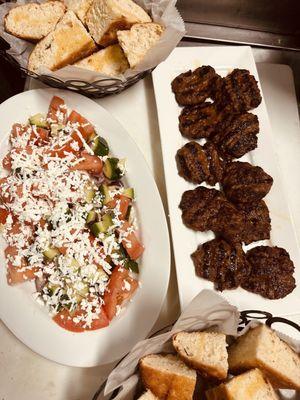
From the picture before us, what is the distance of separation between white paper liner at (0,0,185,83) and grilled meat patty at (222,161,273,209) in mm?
625

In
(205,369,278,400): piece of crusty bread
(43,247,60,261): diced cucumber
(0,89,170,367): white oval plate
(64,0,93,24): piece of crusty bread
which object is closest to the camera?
(205,369,278,400): piece of crusty bread

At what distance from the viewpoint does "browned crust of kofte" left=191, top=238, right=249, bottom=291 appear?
1849 millimetres

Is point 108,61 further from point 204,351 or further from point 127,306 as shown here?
point 204,351

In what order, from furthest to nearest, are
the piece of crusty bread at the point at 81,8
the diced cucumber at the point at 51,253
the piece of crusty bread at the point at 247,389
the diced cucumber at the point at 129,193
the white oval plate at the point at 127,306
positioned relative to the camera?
the piece of crusty bread at the point at 81,8 < the diced cucumber at the point at 129,193 < the diced cucumber at the point at 51,253 < the white oval plate at the point at 127,306 < the piece of crusty bread at the point at 247,389

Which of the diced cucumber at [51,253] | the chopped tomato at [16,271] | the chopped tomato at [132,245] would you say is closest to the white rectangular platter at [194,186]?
the chopped tomato at [132,245]

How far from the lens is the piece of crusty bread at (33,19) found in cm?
199

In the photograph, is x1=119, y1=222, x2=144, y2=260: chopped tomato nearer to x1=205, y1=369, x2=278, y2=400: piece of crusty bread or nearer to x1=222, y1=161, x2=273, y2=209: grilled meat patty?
x1=222, y1=161, x2=273, y2=209: grilled meat patty

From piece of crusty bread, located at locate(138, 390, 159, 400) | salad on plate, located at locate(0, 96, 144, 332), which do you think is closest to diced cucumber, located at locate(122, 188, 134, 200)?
salad on plate, located at locate(0, 96, 144, 332)

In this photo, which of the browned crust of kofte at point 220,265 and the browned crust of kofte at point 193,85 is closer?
the browned crust of kofte at point 220,265

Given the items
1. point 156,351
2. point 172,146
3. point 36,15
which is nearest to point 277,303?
point 156,351

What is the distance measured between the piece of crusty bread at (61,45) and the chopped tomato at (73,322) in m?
1.07

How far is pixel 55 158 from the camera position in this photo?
1.95 m

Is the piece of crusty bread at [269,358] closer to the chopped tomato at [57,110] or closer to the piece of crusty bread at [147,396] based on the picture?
the piece of crusty bread at [147,396]

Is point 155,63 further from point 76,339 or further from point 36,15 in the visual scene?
point 76,339
